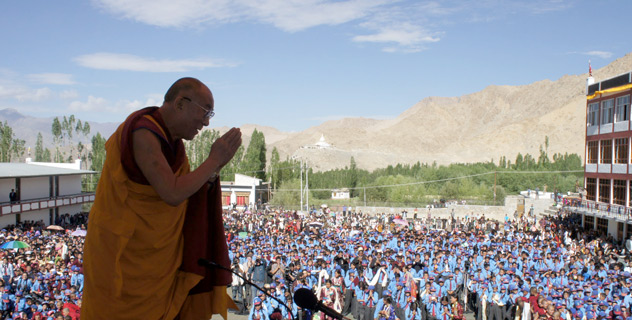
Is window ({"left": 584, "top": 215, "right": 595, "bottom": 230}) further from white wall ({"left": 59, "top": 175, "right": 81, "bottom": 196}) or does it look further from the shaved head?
white wall ({"left": 59, "top": 175, "right": 81, "bottom": 196})

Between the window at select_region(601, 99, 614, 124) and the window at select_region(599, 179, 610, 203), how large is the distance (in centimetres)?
323

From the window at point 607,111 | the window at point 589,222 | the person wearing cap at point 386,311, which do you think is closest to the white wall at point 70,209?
the person wearing cap at point 386,311

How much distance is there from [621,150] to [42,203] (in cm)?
3373

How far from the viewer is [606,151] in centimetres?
2791

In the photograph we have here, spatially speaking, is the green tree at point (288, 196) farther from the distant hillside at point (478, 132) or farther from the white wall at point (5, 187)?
the distant hillside at point (478, 132)

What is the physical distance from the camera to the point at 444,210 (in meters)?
43.8

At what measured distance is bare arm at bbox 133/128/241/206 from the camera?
2158 millimetres

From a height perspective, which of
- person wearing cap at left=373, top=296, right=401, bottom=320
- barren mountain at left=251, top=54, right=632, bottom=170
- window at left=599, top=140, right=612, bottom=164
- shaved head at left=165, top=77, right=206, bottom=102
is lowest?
person wearing cap at left=373, top=296, right=401, bottom=320

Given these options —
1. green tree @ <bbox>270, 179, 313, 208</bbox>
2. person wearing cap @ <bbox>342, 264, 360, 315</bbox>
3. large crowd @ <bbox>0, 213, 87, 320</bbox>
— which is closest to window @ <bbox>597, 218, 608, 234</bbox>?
person wearing cap @ <bbox>342, 264, 360, 315</bbox>

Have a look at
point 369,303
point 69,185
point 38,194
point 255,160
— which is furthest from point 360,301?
point 255,160

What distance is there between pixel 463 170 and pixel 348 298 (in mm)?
61078

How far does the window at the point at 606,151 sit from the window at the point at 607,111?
112 cm

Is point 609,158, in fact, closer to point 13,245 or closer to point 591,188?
point 591,188

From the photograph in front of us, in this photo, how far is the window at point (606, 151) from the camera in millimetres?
27391
